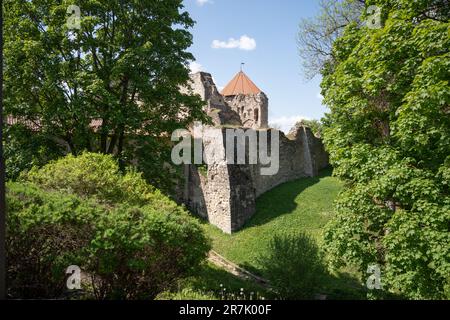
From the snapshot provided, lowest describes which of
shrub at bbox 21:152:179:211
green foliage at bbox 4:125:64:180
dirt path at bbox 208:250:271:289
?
dirt path at bbox 208:250:271:289

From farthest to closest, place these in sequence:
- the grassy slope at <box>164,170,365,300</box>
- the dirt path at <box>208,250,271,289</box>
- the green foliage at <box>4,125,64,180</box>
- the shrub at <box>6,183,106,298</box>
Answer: the dirt path at <box>208,250,271,289</box>, the green foliage at <box>4,125,64,180</box>, the grassy slope at <box>164,170,365,300</box>, the shrub at <box>6,183,106,298</box>

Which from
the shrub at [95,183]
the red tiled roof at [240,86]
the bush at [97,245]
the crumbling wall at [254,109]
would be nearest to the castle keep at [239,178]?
the shrub at [95,183]

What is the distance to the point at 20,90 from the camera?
12383 millimetres

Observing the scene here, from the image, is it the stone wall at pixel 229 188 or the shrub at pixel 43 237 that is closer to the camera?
the shrub at pixel 43 237

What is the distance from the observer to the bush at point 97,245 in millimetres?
6598

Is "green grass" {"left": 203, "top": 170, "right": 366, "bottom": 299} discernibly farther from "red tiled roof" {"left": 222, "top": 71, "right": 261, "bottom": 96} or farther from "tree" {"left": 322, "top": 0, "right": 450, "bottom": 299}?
"red tiled roof" {"left": 222, "top": 71, "right": 261, "bottom": 96}

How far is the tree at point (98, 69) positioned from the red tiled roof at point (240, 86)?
1014 inches

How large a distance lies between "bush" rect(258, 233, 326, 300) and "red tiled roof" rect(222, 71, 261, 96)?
30232 mm

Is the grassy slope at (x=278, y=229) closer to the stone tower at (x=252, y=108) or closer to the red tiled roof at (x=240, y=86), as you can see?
the stone tower at (x=252, y=108)

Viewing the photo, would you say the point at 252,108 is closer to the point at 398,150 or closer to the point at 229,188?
the point at 229,188

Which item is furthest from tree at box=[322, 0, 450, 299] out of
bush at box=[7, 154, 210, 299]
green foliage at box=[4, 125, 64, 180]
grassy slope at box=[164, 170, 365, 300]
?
green foliage at box=[4, 125, 64, 180]

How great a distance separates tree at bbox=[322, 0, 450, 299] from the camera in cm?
729

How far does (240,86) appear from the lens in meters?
40.5

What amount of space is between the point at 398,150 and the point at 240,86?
33.3 meters
